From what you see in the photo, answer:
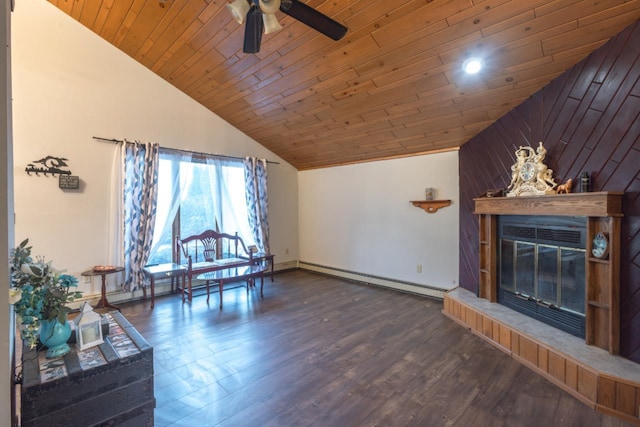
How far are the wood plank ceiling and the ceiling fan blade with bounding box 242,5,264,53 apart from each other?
2.52 ft

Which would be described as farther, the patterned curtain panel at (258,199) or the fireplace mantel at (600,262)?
the patterned curtain panel at (258,199)

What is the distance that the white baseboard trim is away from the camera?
4.14m

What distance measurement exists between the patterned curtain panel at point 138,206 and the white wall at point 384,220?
2848mm

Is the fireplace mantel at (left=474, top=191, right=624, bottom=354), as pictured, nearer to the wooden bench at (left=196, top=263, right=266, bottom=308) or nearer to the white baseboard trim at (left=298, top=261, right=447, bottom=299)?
the white baseboard trim at (left=298, top=261, right=447, bottom=299)

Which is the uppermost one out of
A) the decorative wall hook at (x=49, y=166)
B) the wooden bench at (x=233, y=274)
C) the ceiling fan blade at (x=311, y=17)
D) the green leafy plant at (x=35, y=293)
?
the ceiling fan blade at (x=311, y=17)

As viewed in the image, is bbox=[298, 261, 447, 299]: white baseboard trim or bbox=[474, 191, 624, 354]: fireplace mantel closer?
bbox=[474, 191, 624, 354]: fireplace mantel

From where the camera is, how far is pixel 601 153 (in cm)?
227

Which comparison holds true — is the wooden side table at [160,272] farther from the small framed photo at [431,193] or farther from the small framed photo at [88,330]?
the small framed photo at [431,193]

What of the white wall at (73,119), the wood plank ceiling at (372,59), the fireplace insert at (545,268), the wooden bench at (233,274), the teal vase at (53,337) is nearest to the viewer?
the teal vase at (53,337)

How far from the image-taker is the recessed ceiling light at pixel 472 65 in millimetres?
2508

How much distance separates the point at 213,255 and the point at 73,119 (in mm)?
2547

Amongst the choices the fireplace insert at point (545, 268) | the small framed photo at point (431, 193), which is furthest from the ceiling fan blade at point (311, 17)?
the small framed photo at point (431, 193)

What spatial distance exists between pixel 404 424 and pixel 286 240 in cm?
439

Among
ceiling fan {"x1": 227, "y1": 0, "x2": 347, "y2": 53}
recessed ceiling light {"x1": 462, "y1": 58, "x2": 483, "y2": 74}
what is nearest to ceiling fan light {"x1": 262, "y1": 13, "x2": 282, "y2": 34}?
ceiling fan {"x1": 227, "y1": 0, "x2": 347, "y2": 53}
